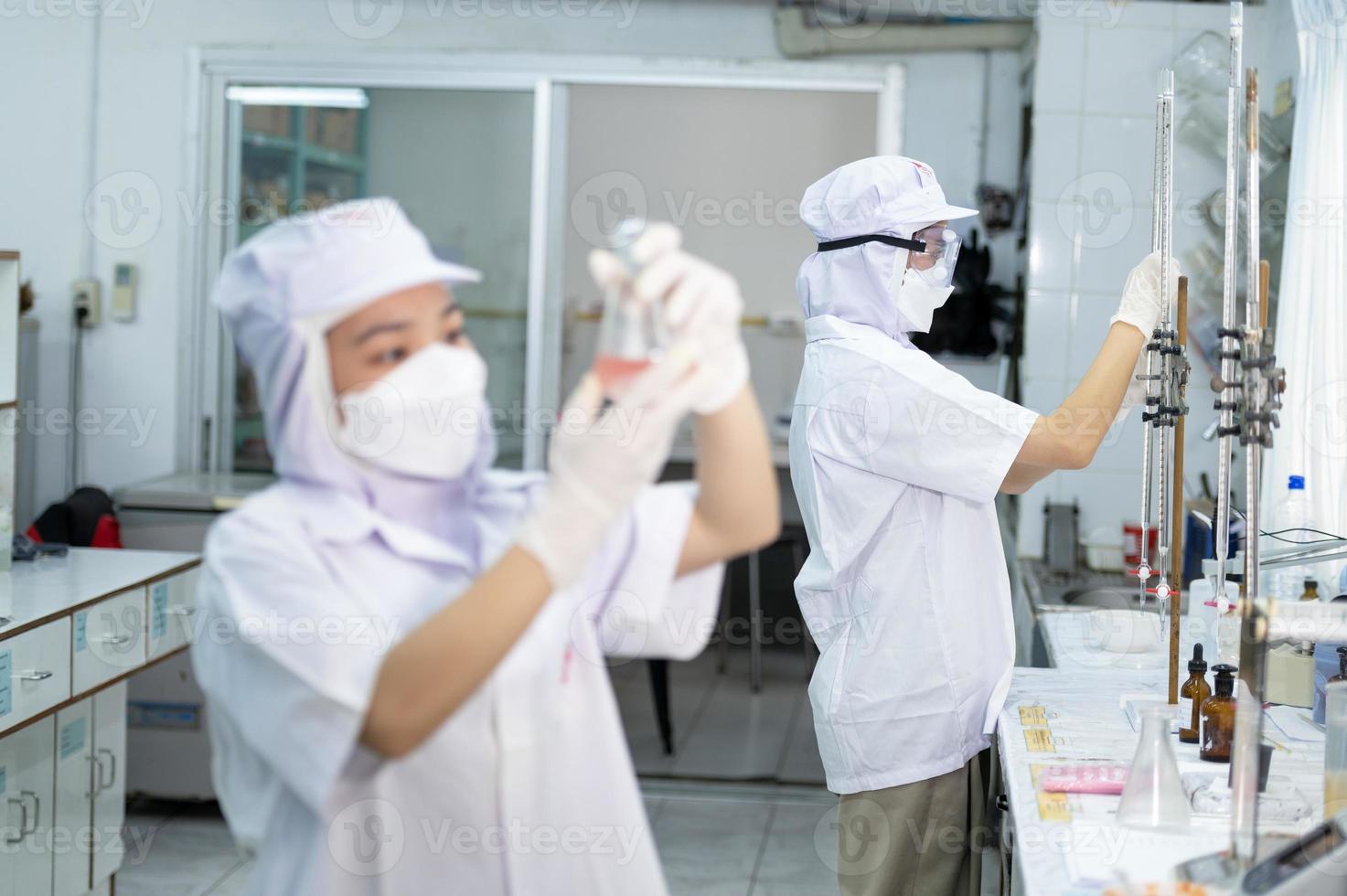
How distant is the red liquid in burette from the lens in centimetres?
102

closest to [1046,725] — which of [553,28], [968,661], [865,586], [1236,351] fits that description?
[968,661]

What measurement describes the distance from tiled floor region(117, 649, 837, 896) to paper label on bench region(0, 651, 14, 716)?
105cm

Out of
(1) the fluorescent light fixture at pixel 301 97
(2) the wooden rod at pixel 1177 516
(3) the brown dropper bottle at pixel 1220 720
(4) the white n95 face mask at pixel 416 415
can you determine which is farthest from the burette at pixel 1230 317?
(1) the fluorescent light fixture at pixel 301 97

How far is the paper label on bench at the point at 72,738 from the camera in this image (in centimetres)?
283

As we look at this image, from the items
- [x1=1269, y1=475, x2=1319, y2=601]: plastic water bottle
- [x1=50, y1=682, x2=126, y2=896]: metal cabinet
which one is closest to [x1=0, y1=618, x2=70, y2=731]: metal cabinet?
[x1=50, y1=682, x2=126, y2=896]: metal cabinet

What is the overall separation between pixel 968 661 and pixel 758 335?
14.4 feet

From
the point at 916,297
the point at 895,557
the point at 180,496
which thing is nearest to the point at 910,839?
the point at 895,557

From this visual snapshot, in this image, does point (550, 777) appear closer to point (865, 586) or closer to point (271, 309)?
point (271, 309)

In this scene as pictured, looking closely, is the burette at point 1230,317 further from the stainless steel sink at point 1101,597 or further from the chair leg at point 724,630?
the chair leg at point 724,630

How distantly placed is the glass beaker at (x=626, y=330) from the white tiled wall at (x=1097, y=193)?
2.75m

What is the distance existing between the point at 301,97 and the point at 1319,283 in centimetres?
305

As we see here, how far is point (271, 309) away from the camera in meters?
1.08

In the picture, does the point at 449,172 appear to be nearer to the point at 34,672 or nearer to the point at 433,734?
the point at 34,672

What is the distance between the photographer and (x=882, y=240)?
2.06m
